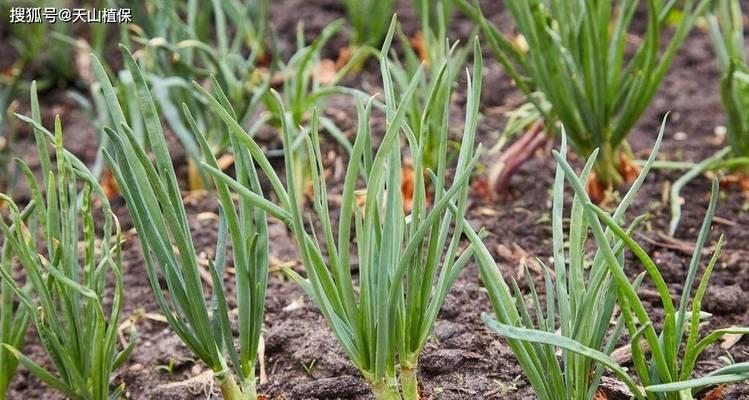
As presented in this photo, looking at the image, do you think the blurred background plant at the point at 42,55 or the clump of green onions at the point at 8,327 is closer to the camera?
the clump of green onions at the point at 8,327

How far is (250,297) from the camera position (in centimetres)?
134

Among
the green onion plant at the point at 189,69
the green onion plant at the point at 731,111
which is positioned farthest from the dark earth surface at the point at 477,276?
the green onion plant at the point at 189,69

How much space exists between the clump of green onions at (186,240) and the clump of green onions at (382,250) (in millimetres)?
72

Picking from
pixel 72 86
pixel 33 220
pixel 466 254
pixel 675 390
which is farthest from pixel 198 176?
pixel 675 390

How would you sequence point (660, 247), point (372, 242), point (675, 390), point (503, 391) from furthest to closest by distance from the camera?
point (660, 247) → point (503, 391) → point (372, 242) → point (675, 390)

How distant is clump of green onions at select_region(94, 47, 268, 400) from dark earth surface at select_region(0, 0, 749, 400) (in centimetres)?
20

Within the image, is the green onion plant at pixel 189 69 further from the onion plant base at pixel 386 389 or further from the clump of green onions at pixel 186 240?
the onion plant base at pixel 386 389

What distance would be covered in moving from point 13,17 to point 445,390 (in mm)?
1886

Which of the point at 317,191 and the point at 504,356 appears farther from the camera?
the point at 504,356

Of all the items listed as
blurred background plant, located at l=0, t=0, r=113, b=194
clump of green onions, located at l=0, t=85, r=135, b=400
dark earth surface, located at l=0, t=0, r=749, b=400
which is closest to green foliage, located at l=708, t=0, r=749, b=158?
dark earth surface, located at l=0, t=0, r=749, b=400

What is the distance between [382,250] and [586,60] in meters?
0.82

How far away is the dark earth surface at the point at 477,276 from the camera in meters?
1.52

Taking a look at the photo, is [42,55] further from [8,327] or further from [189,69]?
[8,327]

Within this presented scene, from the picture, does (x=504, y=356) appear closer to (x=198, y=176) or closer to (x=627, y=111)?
(x=627, y=111)
